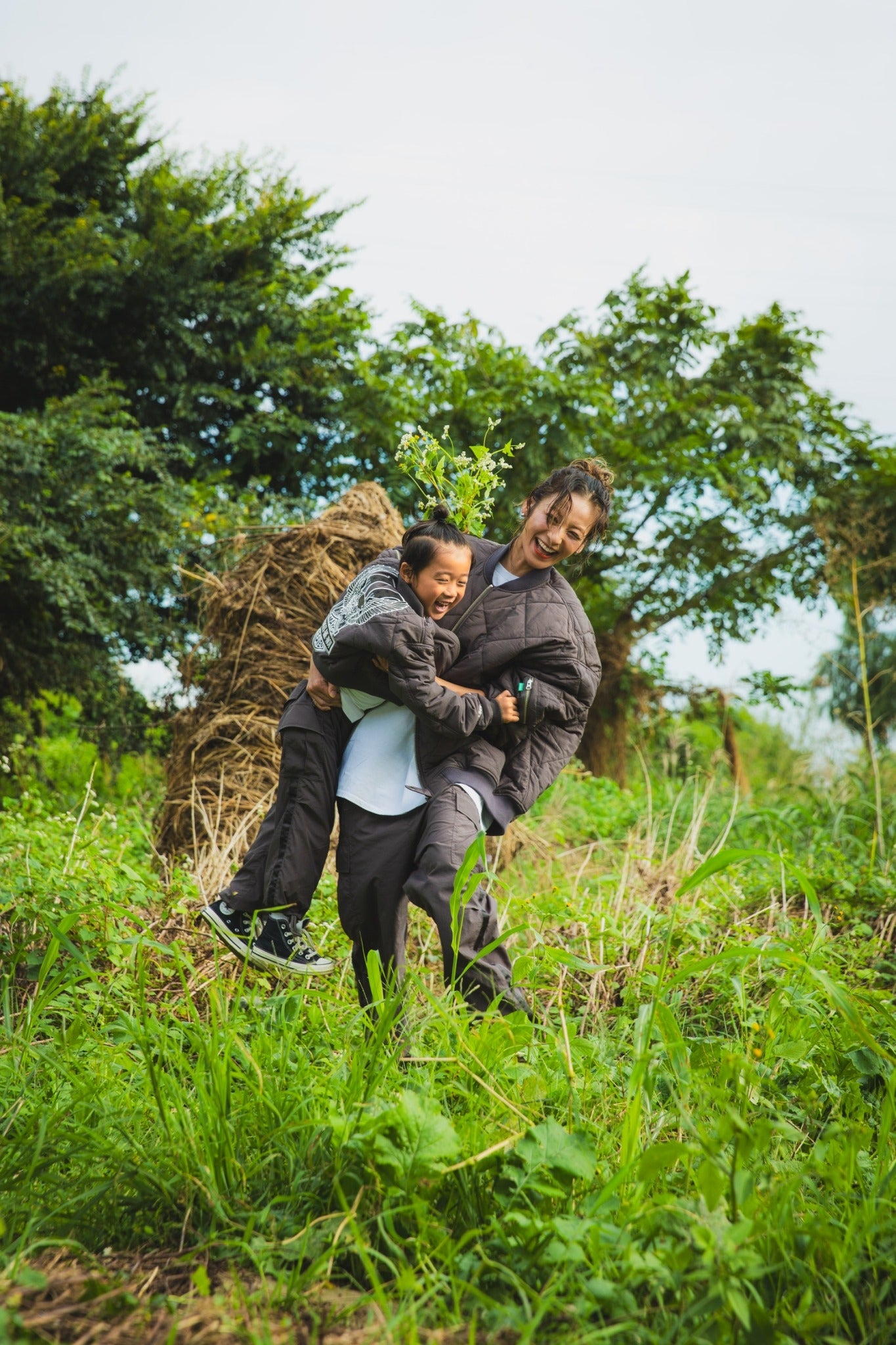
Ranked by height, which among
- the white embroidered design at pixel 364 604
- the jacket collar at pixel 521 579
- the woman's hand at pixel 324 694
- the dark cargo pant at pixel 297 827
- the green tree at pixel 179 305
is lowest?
the dark cargo pant at pixel 297 827

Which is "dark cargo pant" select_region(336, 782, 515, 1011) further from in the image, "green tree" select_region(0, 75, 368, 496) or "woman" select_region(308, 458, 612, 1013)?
"green tree" select_region(0, 75, 368, 496)

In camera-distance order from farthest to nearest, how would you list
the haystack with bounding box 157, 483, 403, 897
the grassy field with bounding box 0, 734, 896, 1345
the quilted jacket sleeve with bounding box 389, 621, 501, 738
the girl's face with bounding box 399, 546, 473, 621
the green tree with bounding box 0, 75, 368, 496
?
the green tree with bounding box 0, 75, 368, 496 → the haystack with bounding box 157, 483, 403, 897 → the girl's face with bounding box 399, 546, 473, 621 → the quilted jacket sleeve with bounding box 389, 621, 501, 738 → the grassy field with bounding box 0, 734, 896, 1345

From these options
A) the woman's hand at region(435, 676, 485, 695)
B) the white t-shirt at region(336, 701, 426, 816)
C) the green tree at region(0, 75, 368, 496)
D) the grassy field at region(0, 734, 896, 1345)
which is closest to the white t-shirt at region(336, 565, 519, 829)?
the white t-shirt at region(336, 701, 426, 816)

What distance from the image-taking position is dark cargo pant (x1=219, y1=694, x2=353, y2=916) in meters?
2.78

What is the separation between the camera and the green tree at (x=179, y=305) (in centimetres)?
862

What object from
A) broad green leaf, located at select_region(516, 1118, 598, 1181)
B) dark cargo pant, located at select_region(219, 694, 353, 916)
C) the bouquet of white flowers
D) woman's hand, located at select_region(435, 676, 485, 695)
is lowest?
broad green leaf, located at select_region(516, 1118, 598, 1181)

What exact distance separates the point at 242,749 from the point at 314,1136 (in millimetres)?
3036

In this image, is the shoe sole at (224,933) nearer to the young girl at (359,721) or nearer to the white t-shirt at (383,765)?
the young girl at (359,721)

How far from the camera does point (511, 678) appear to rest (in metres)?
2.88

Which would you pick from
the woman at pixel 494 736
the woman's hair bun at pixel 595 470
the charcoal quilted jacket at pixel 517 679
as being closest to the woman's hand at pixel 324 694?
the woman at pixel 494 736

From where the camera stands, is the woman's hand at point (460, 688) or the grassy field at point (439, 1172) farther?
the woman's hand at point (460, 688)

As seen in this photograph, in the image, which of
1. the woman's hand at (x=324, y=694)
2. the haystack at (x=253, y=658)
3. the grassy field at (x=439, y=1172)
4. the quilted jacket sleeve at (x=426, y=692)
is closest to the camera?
the grassy field at (x=439, y=1172)

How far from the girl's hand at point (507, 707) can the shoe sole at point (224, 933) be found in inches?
37.4

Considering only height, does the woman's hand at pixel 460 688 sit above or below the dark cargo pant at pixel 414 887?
above
